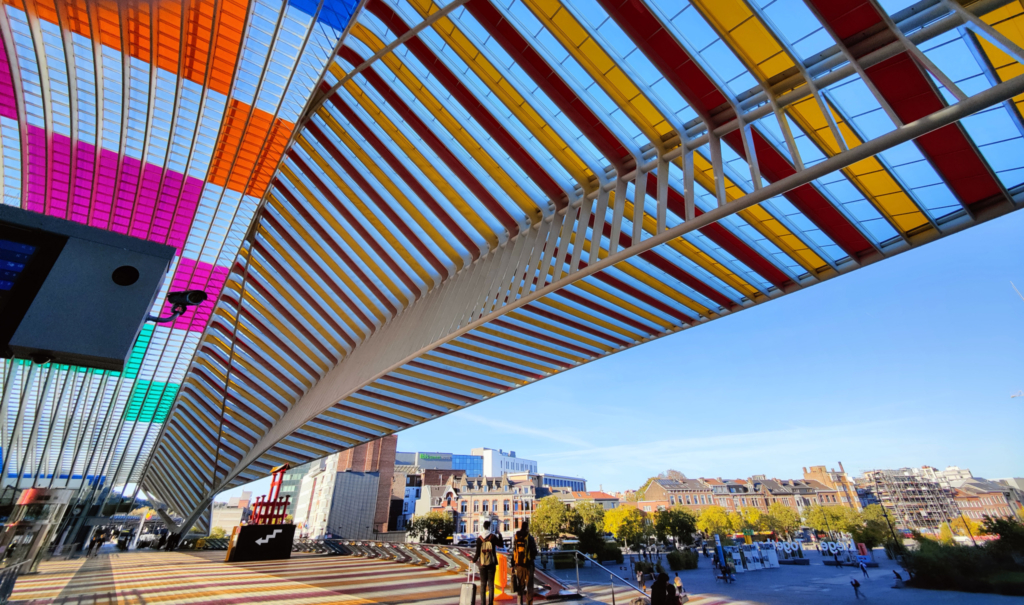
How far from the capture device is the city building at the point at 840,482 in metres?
105

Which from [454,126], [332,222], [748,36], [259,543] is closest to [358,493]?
[259,543]

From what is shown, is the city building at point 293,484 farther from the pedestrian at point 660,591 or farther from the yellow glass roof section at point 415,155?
the pedestrian at point 660,591

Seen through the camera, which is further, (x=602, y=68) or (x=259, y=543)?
(x=259, y=543)

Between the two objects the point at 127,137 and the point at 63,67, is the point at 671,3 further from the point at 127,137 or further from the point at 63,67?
the point at 127,137

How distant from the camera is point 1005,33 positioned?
27.6ft

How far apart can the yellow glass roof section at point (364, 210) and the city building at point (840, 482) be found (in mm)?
118544

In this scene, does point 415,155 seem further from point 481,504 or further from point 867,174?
point 481,504

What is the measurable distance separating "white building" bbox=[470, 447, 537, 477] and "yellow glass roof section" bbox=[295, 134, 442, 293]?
128 m

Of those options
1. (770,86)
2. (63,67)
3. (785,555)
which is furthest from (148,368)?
(785,555)

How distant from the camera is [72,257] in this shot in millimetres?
4027

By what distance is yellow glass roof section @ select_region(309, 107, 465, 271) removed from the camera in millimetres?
16281

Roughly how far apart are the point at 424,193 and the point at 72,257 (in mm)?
12979

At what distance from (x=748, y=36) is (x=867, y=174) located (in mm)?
5300

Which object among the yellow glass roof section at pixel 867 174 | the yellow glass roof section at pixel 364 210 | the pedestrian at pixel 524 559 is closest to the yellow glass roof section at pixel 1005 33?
the yellow glass roof section at pixel 867 174
